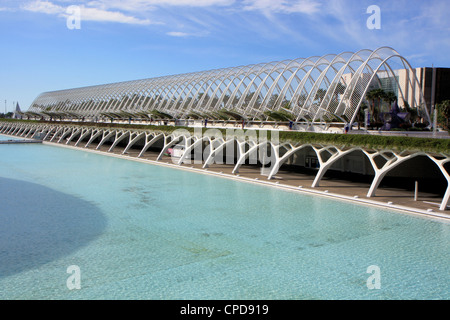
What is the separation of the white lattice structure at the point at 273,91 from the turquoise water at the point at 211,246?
1241 centimetres

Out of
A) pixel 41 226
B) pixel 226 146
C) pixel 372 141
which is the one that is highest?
pixel 372 141

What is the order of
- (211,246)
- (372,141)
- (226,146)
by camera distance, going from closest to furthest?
(211,246), (372,141), (226,146)

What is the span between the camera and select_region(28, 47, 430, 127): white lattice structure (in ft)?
94.1

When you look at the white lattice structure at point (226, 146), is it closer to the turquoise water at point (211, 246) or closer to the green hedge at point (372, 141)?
the green hedge at point (372, 141)

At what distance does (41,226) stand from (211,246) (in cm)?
648

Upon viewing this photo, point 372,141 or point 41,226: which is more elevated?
point 372,141

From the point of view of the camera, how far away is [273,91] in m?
40.1

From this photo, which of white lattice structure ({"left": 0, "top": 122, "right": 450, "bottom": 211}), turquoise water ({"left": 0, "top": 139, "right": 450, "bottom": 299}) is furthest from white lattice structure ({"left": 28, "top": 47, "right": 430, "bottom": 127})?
turquoise water ({"left": 0, "top": 139, "right": 450, "bottom": 299})

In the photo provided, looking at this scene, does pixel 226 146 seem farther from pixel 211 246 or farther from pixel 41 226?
pixel 211 246

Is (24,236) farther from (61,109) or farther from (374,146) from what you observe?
(61,109)

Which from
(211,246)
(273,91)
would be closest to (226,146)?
(273,91)

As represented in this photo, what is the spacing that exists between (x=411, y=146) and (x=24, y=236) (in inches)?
605

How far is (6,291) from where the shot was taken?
857cm
